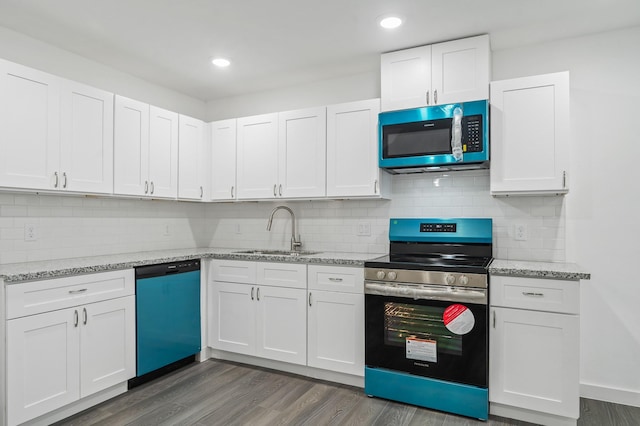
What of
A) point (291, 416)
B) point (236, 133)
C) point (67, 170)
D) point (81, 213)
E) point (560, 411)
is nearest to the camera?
point (560, 411)

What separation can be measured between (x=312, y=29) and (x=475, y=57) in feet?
3.83

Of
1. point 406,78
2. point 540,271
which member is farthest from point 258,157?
point 540,271

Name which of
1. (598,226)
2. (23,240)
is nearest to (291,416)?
(23,240)

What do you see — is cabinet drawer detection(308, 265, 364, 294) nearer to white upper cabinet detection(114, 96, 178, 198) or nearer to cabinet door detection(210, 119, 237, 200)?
cabinet door detection(210, 119, 237, 200)

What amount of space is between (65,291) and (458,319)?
2453 millimetres

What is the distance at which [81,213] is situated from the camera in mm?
3148

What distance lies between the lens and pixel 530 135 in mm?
2633

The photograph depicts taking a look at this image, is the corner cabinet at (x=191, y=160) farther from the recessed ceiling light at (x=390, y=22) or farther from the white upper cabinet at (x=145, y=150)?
the recessed ceiling light at (x=390, y=22)

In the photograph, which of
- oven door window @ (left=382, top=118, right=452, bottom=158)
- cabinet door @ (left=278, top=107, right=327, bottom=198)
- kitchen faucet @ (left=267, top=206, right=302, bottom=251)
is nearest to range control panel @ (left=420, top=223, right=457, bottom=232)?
oven door window @ (left=382, top=118, right=452, bottom=158)

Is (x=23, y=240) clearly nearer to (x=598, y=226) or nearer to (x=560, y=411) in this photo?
(x=560, y=411)

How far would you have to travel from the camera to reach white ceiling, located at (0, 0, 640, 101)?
7.87 ft

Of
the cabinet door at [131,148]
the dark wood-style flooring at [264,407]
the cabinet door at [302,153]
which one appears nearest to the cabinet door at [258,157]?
the cabinet door at [302,153]

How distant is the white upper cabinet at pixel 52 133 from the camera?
7.91 feet

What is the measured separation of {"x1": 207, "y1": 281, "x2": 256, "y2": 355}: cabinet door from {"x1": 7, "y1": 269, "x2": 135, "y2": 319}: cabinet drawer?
81 centimetres
